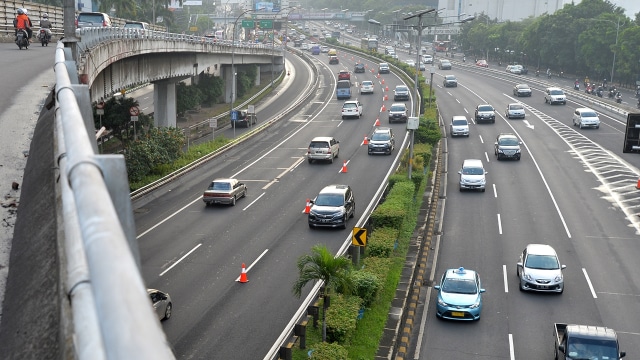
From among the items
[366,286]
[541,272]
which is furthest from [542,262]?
[366,286]

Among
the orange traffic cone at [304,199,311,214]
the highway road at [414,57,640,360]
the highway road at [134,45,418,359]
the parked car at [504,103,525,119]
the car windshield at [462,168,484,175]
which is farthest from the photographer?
the parked car at [504,103,525,119]

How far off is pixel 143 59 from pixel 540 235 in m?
27.1

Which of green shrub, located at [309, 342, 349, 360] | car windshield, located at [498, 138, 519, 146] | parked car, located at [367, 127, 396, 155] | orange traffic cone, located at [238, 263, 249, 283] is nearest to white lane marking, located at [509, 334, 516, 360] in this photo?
green shrub, located at [309, 342, 349, 360]

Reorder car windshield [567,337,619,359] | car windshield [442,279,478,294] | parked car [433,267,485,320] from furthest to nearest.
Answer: car windshield [442,279,478,294]
parked car [433,267,485,320]
car windshield [567,337,619,359]

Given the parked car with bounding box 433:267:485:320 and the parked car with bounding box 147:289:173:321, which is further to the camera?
the parked car with bounding box 433:267:485:320

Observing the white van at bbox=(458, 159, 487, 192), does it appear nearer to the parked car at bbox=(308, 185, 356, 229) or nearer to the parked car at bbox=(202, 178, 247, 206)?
→ the parked car at bbox=(308, 185, 356, 229)

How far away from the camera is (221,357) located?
20.5 meters

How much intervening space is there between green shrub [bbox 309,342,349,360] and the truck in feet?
22.6

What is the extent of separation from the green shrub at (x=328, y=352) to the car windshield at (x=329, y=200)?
16.5 m

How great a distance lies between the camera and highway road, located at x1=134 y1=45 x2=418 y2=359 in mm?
22750

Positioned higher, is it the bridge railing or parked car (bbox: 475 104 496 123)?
the bridge railing

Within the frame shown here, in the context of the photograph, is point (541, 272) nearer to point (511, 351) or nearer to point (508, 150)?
point (511, 351)

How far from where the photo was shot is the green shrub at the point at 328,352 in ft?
59.8

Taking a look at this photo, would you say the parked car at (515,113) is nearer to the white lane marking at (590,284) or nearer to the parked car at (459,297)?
the white lane marking at (590,284)
